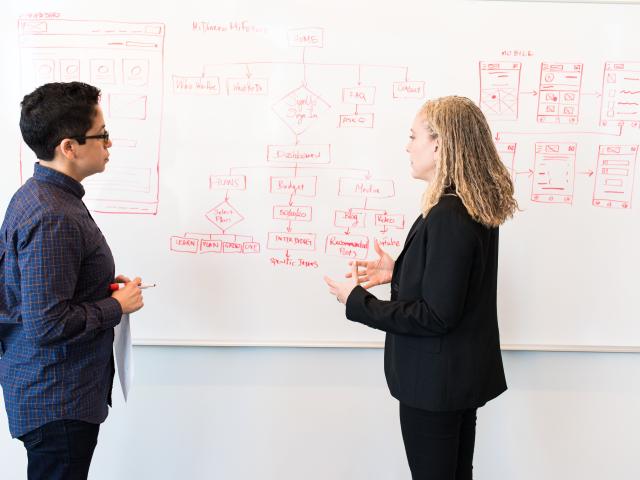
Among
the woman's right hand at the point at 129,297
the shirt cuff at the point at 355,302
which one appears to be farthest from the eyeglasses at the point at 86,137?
the shirt cuff at the point at 355,302

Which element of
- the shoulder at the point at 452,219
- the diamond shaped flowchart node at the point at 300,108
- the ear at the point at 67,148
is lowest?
the shoulder at the point at 452,219

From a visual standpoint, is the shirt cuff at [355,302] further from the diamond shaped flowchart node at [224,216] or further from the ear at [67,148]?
the ear at [67,148]

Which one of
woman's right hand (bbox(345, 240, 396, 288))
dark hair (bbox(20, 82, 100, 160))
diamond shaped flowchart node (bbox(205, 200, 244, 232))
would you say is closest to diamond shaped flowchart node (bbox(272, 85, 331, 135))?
diamond shaped flowchart node (bbox(205, 200, 244, 232))

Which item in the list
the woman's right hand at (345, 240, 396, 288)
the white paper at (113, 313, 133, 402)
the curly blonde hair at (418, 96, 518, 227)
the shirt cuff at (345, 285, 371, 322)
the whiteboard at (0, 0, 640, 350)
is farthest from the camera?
the whiteboard at (0, 0, 640, 350)

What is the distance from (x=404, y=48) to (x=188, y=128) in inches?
34.1

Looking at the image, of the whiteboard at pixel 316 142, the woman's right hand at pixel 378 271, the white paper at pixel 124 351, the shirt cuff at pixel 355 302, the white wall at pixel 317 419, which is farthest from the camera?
the white wall at pixel 317 419

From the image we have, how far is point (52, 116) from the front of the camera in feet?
4.58

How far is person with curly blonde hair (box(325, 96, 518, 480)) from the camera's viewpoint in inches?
55.3

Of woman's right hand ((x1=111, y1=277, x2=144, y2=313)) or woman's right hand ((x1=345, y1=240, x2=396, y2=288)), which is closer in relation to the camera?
woman's right hand ((x1=111, y1=277, x2=144, y2=313))

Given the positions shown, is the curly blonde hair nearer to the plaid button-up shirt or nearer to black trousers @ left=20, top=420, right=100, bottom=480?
the plaid button-up shirt

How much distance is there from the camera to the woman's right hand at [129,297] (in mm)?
1512

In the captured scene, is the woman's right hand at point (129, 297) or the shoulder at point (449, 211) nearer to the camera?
the shoulder at point (449, 211)

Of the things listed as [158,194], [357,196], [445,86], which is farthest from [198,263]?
[445,86]

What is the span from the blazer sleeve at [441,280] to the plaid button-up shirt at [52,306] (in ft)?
2.60
